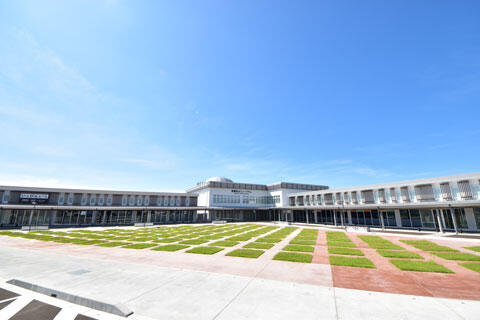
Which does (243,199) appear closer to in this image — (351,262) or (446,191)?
(446,191)

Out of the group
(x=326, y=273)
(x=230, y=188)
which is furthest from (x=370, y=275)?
(x=230, y=188)

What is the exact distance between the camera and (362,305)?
674 cm

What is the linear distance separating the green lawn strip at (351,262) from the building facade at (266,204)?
2382 centimetres

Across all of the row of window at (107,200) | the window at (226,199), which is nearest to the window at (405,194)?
the window at (226,199)

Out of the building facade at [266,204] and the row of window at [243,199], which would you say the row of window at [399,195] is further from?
the row of window at [243,199]

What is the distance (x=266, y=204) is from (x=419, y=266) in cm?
5719

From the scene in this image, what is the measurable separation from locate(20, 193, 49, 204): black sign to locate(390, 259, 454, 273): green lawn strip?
197 ft

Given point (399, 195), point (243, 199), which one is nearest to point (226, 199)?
point (243, 199)

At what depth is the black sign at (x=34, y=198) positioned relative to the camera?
42094 mm

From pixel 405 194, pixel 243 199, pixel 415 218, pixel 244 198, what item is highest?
pixel 244 198

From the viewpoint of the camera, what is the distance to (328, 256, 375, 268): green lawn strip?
1170 cm

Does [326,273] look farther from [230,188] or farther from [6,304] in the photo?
[230,188]

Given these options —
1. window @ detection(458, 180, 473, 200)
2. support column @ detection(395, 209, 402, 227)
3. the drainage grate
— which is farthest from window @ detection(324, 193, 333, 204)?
the drainage grate

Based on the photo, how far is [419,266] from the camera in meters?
11.4
